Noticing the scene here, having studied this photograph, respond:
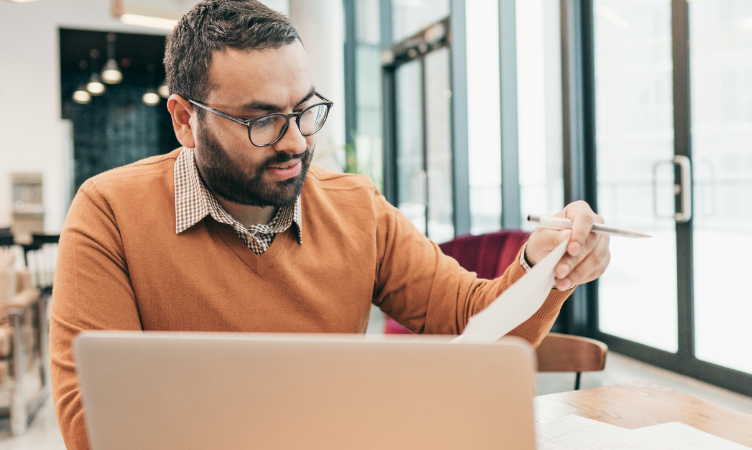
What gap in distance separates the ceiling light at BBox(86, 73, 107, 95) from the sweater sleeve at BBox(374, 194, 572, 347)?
790 cm

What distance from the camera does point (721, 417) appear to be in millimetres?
818

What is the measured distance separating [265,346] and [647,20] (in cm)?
341

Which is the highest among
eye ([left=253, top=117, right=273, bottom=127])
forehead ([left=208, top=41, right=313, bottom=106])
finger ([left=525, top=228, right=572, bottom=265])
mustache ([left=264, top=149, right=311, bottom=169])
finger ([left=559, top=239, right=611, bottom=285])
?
forehead ([left=208, top=41, right=313, bottom=106])

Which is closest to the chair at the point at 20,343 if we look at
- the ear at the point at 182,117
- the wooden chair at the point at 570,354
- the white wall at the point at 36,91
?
the ear at the point at 182,117

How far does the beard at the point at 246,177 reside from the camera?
97cm

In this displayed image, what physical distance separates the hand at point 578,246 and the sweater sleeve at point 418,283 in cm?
21

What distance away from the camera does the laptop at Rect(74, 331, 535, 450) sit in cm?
37

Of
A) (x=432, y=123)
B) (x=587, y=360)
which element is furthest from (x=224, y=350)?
(x=432, y=123)

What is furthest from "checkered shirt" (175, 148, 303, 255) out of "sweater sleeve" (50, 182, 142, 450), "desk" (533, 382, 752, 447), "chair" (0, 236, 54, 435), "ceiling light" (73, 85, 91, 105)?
"ceiling light" (73, 85, 91, 105)

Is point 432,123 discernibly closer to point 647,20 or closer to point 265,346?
point 647,20

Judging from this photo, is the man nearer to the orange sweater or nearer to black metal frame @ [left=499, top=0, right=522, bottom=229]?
the orange sweater

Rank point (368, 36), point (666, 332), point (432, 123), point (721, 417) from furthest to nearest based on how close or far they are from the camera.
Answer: point (368, 36), point (432, 123), point (666, 332), point (721, 417)

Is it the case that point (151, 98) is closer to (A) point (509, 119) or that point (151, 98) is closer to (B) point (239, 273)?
(A) point (509, 119)

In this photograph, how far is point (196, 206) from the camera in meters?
0.98
